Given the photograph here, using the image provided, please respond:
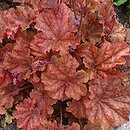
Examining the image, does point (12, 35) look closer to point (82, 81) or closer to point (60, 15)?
point (60, 15)

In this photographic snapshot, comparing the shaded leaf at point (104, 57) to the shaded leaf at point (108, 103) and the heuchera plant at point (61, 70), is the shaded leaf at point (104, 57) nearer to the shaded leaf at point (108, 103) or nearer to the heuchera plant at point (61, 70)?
the heuchera plant at point (61, 70)

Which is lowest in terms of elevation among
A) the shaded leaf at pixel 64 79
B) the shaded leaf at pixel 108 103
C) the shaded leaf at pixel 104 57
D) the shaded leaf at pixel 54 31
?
the shaded leaf at pixel 108 103

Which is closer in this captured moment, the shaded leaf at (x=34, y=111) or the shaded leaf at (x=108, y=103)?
the shaded leaf at (x=108, y=103)

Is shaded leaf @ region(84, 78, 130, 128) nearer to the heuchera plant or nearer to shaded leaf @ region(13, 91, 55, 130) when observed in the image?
the heuchera plant

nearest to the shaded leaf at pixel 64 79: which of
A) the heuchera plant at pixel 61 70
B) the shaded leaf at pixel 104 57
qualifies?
the heuchera plant at pixel 61 70

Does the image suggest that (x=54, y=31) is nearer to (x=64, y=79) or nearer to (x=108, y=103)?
(x=64, y=79)

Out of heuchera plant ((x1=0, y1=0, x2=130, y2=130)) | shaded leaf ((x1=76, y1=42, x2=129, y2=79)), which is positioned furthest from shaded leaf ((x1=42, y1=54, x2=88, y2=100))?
shaded leaf ((x1=76, y1=42, x2=129, y2=79))

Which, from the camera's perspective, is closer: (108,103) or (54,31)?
(108,103)

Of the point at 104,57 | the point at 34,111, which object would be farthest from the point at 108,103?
the point at 34,111

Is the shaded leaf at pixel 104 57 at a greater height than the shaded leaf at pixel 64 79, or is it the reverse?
the shaded leaf at pixel 104 57
